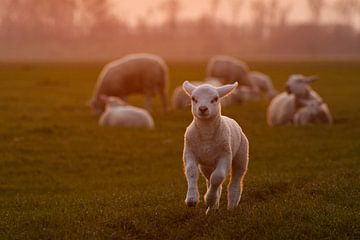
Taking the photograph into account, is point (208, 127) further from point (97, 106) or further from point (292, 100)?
point (97, 106)

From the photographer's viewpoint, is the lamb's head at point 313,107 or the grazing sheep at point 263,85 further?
the grazing sheep at point 263,85

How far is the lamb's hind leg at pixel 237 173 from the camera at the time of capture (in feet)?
27.3

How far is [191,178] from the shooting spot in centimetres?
749

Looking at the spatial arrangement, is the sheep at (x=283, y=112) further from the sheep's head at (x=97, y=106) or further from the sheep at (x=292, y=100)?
the sheep's head at (x=97, y=106)

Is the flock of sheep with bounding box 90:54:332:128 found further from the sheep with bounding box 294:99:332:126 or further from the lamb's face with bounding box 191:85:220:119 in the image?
the lamb's face with bounding box 191:85:220:119

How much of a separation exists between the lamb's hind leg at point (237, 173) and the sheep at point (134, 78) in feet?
48.6

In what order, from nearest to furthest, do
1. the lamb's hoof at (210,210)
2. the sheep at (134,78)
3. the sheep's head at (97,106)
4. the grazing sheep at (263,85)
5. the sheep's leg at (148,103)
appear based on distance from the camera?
the lamb's hoof at (210,210) < the sheep's head at (97,106) < the sheep at (134,78) < the sheep's leg at (148,103) < the grazing sheep at (263,85)

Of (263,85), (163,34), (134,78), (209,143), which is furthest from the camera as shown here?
(163,34)

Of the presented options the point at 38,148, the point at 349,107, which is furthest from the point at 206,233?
the point at 349,107

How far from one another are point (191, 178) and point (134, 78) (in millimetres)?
15957

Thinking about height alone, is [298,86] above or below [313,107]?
above

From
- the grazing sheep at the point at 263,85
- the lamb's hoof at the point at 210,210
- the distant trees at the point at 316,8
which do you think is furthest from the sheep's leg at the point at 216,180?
the distant trees at the point at 316,8

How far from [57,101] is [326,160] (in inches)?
630

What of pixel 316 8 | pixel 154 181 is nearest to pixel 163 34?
pixel 316 8
